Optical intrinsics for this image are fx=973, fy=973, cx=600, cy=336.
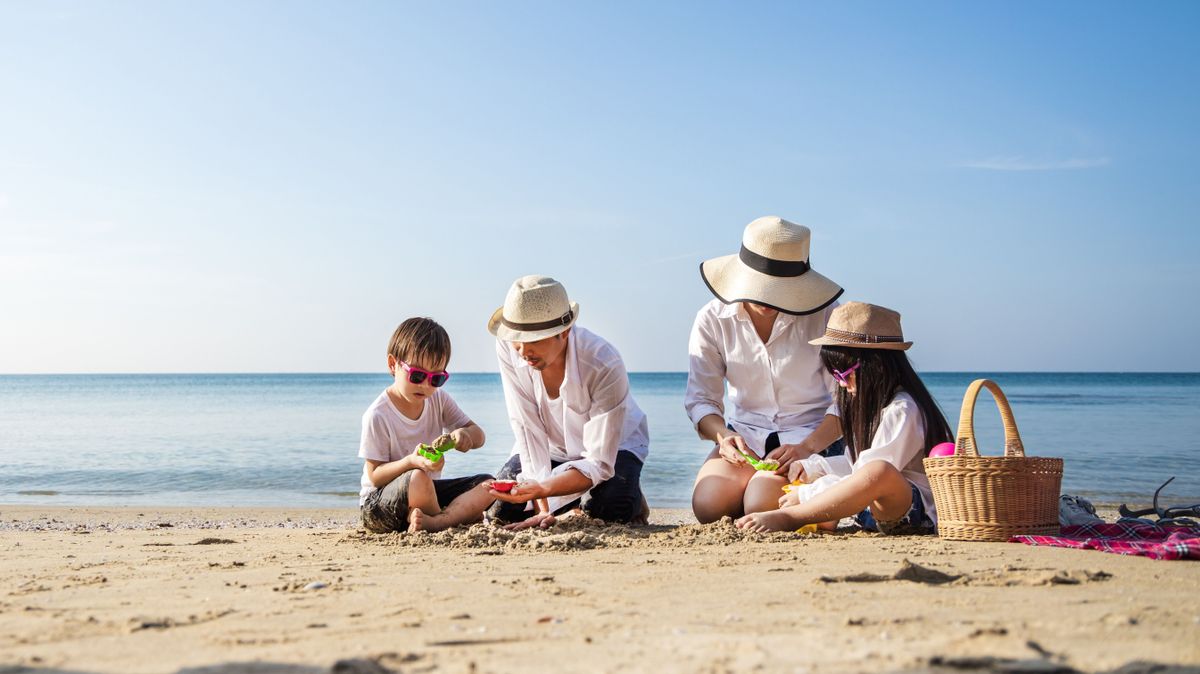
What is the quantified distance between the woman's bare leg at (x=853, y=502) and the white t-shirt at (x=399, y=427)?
182cm

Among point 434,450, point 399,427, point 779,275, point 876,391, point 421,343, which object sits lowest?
point 434,450

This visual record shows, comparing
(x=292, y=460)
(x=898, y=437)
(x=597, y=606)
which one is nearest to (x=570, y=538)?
(x=597, y=606)

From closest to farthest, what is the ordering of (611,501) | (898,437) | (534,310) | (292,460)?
(898,437)
(534,310)
(611,501)
(292,460)

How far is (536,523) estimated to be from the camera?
18.0 feet

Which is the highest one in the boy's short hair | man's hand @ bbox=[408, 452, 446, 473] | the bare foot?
the boy's short hair

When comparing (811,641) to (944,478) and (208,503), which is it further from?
(208,503)

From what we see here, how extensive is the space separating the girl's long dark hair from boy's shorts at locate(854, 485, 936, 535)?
35 cm

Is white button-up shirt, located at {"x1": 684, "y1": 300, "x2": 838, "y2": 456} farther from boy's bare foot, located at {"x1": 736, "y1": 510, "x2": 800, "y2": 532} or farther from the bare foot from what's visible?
the bare foot

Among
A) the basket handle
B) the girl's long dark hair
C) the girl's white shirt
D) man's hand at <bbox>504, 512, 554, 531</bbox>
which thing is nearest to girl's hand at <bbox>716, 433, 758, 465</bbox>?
the girl's white shirt

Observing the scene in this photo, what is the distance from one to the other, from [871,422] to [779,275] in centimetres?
104

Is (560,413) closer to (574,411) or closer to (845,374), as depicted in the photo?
(574,411)

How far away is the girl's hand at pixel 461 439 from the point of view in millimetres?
5227

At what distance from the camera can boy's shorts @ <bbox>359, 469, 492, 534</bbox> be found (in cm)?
537

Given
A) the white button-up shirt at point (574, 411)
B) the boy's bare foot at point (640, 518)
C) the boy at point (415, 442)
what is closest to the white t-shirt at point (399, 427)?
the boy at point (415, 442)
